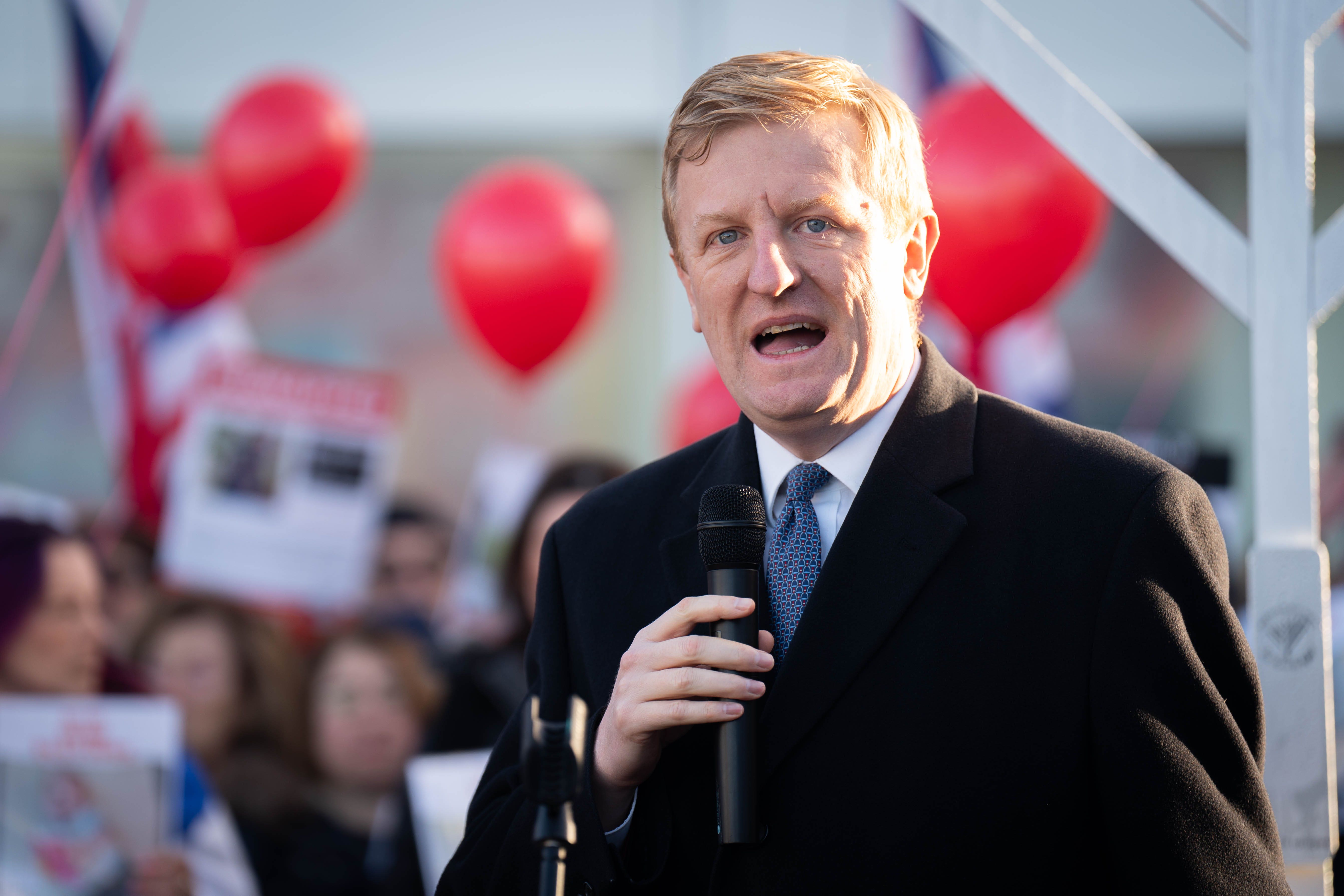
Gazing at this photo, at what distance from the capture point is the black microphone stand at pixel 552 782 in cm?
116

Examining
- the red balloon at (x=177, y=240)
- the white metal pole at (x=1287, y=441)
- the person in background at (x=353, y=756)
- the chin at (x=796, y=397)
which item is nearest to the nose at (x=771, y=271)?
the chin at (x=796, y=397)

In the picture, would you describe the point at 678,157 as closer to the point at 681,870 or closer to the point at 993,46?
the point at 993,46

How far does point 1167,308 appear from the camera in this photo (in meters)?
7.45

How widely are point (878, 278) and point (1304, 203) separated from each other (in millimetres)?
803

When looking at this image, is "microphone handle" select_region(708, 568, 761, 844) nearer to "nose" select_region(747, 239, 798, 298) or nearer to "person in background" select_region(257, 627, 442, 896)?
"nose" select_region(747, 239, 798, 298)

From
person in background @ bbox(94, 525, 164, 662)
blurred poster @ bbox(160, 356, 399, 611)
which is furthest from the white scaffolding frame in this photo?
person in background @ bbox(94, 525, 164, 662)

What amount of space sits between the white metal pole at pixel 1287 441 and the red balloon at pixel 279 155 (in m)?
3.92

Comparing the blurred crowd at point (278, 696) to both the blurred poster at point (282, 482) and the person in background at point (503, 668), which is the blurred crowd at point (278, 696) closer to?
the person in background at point (503, 668)

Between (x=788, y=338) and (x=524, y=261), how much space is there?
3.43 meters

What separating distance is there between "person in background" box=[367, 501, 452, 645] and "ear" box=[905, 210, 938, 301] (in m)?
4.82

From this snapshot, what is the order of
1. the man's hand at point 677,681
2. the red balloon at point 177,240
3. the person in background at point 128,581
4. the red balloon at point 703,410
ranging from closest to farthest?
1. the man's hand at point 677,681
2. the red balloon at point 703,410
3. the red balloon at point 177,240
4. the person in background at point 128,581

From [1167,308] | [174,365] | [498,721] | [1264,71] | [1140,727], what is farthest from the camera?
[1167,308]

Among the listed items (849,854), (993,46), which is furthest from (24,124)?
(849,854)

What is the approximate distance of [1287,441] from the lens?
5.80 feet
